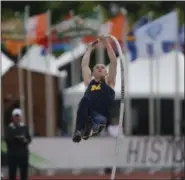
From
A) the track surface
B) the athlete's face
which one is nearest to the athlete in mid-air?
the athlete's face

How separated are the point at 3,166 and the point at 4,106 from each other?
5658 millimetres

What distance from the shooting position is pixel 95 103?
44.5 ft

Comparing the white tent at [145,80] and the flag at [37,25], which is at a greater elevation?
the flag at [37,25]

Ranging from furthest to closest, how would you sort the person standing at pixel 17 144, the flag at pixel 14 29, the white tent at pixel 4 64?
the white tent at pixel 4 64, the flag at pixel 14 29, the person standing at pixel 17 144

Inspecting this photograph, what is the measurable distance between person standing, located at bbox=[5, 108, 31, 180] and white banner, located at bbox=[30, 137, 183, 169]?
3.88m

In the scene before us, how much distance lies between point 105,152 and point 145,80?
5.58 m

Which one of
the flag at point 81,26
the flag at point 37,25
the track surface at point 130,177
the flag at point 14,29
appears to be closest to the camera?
the track surface at point 130,177

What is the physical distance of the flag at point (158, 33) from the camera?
82.0 ft

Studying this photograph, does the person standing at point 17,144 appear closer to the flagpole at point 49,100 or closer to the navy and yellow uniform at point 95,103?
the navy and yellow uniform at point 95,103

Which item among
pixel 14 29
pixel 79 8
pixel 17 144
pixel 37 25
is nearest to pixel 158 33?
pixel 37 25

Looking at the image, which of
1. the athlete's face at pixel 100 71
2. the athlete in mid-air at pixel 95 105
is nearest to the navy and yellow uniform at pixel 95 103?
the athlete in mid-air at pixel 95 105

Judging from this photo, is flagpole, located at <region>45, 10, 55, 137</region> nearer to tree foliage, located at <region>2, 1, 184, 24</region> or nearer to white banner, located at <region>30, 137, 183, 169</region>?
white banner, located at <region>30, 137, 183, 169</region>

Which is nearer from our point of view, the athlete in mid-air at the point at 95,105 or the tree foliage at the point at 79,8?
the athlete in mid-air at the point at 95,105

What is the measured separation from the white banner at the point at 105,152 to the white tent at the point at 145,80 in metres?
4.17
